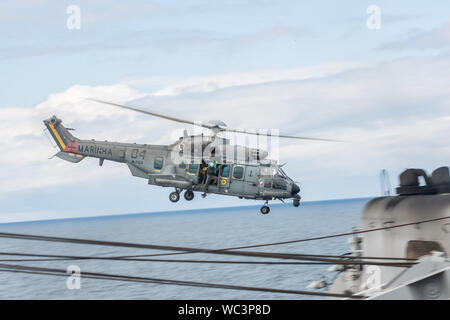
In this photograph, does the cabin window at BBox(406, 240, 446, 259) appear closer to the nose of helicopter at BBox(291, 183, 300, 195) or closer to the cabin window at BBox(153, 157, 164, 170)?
the cabin window at BBox(153, 157, 164, 170)

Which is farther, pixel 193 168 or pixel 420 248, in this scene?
pixel 193 168

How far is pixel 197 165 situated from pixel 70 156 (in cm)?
772

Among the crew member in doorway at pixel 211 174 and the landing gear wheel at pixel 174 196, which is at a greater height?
the crew member in doorway at pixel 211 174

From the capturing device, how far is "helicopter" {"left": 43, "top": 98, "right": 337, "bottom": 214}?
2725 centimetres

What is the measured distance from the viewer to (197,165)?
27.4 metres

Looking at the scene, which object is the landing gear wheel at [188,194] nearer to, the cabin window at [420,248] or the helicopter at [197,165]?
the helicopter at [197,165]

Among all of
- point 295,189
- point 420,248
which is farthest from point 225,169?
point 420,248

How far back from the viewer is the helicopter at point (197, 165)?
27250mm

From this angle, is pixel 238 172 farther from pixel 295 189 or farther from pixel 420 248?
pixel 420 248

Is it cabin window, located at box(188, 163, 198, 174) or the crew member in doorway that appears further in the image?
the crew member in doorway

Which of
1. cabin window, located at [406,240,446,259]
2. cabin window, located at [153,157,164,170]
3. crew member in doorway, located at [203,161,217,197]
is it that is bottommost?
cabin window, located at [406,240,446,259]

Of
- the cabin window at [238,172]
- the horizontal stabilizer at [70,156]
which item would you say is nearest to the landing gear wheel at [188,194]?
the cabin window at [238,172]

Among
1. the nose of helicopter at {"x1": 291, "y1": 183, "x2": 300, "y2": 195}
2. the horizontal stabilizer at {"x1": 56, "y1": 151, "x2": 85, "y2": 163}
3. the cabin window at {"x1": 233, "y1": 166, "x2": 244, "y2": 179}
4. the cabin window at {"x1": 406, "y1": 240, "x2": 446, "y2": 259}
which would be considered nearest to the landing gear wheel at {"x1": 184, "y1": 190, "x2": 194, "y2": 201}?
the cabin window at {"x1": 233, "y1": 166, "x2": 244, "y2": 179}
